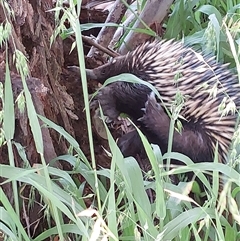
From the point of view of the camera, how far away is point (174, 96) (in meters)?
1.25

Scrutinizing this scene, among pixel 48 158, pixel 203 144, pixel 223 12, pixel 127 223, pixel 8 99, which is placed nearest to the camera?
pixel 8 99

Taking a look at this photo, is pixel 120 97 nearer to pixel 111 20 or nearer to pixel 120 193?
pixel 111 20

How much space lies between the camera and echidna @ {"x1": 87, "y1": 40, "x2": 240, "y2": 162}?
4.35 ft

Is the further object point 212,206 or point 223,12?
point 223,12

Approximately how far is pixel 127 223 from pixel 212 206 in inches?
5.2

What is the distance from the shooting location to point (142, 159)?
58.0 inches

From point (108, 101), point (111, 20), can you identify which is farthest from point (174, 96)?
point (111, 20)

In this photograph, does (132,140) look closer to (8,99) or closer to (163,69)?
(163,69)

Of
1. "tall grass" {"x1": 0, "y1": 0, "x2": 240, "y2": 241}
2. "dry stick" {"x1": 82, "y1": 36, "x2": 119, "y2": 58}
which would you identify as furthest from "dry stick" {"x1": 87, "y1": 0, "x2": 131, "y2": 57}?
"tall grass" {"x1": 0, "y1": 0, "x2": 240, "y2": 241}

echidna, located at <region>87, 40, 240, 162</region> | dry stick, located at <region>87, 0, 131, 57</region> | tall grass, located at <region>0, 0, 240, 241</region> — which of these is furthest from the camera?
dry stick, located at <region>87, 0, 131, 57</region>

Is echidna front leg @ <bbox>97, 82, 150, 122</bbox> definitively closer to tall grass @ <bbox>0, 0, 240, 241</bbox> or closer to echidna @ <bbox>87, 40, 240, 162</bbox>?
echidna @ <bbox>87, 40, 240, 162</bbox>

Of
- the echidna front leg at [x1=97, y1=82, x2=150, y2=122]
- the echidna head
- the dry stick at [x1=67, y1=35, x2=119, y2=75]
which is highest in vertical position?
the dry stick at [x1=67, y1=35, x2=119, y2=75]

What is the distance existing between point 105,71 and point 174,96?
27 centimetres

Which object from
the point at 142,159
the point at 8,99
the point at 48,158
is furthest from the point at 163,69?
the point at 8,99
